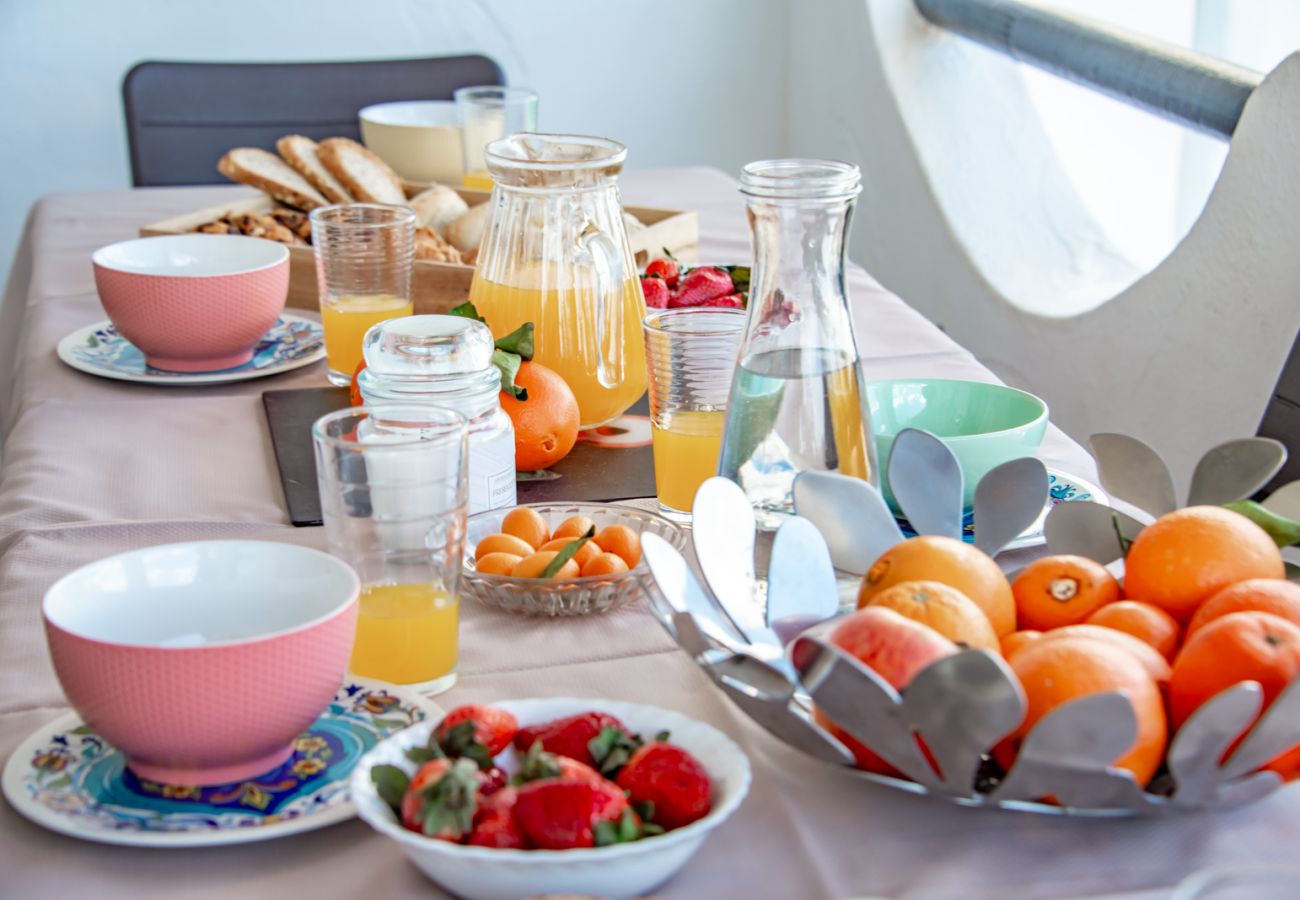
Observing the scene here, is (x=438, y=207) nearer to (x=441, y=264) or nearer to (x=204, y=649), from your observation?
(x=441, y=264)

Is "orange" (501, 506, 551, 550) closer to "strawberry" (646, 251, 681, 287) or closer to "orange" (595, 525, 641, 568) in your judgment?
"orange" (595, 525, 641, 568)

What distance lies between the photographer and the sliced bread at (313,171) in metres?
1.63

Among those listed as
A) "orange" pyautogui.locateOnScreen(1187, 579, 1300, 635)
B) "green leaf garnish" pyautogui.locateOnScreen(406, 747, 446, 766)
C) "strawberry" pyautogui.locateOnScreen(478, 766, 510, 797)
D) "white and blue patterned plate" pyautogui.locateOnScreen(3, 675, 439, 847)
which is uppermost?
"orange" pyautogui.locateOnScreen(1187, 579, 1300, 635)

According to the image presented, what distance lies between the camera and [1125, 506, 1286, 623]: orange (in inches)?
25.0

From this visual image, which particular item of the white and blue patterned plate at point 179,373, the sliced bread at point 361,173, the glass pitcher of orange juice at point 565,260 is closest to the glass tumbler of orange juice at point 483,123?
the sliced bread at point 361,173

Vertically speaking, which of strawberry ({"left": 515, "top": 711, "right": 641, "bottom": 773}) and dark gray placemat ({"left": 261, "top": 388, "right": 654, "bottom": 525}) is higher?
strawberry ({"left": 515, "top": 711, "right": 641, "bottom": 773})

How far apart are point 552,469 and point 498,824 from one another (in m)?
0.52

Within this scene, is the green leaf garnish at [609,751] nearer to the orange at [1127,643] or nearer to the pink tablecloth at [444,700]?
the pink tablecloth at [444,700]

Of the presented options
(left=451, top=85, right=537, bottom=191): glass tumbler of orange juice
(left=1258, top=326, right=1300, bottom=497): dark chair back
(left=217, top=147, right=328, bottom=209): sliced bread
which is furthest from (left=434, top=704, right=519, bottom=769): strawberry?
(left=451, top=85, right=537, bottom=191): glass tumbler of orange juice

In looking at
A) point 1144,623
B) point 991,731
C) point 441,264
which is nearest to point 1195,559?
point 1144,623

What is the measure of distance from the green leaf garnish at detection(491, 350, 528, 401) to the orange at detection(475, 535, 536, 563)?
156 mm

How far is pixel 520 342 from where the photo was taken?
943 mm

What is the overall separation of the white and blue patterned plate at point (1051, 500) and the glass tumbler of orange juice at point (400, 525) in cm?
28

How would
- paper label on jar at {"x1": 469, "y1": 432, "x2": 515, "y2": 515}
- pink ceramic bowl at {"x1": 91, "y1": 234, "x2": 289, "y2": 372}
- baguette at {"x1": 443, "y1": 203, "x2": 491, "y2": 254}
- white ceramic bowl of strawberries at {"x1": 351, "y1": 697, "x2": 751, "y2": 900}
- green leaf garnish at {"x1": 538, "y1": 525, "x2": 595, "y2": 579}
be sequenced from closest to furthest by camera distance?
white ceramic bowl of strawberries at {"x1": 351, "y1": 697, "x2": 751, "y2": 900} → green leaf garnish at {"x1": 538, "y1": 525, "x2": 595, "y2": 579} → paper label on jar at {"x1": 469, "y1": 432, "x2": 515, "y2": 515} → pink ceramic bowl at {"x1": 91, "y1": 234, "x2": 289, "y2": 372} → baguette at {"x1": 443, "y1": 203, "x2": 491, "y2": 254}
